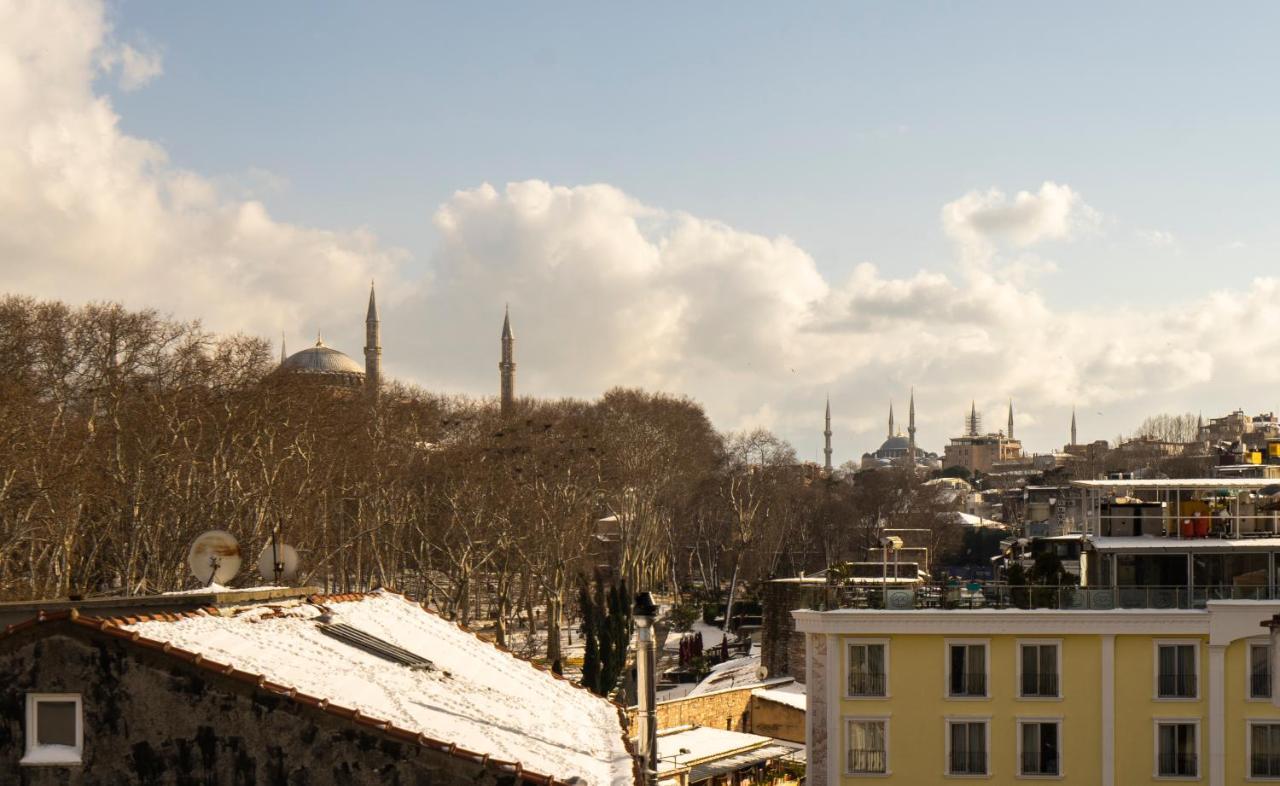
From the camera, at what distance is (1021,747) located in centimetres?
2553

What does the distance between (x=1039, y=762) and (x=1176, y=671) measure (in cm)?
265

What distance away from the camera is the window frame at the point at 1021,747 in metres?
25.4

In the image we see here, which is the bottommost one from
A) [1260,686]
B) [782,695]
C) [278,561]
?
[782,695]

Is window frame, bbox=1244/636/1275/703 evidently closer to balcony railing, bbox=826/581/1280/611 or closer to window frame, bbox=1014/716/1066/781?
balcony railing, bbox=826/581/1280/611

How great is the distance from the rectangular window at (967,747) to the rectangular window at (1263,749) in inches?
164

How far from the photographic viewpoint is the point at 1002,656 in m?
25.8

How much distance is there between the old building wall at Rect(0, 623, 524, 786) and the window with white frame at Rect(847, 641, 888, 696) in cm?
Result: 1532

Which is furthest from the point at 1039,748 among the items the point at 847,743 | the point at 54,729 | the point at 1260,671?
the point at 54,729

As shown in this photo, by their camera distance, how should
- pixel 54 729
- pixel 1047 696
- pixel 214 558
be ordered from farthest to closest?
pixel 1047 696 → pixel 214 558 → pixel 54 729

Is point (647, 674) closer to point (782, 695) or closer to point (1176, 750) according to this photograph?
point (1176, 750)

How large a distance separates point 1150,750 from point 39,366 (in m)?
45.6

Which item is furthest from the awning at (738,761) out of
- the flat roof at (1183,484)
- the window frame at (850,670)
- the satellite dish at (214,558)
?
the satellite dish at (214,558)

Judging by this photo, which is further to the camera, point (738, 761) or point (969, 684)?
point (738, 761)

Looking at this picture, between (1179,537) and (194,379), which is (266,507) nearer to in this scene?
(194,379)
